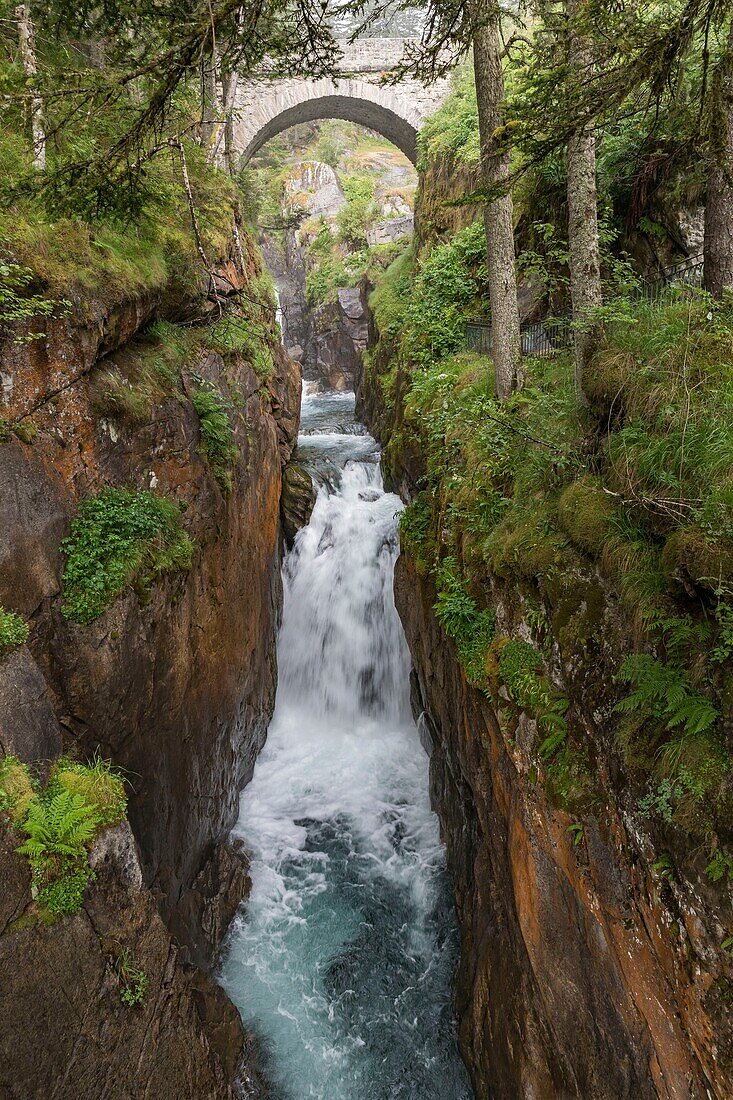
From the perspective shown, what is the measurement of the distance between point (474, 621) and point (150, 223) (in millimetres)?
6592

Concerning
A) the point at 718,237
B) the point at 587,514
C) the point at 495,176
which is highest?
the point at 495,176

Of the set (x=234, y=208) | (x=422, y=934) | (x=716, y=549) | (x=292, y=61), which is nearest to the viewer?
(x=716, y=549)

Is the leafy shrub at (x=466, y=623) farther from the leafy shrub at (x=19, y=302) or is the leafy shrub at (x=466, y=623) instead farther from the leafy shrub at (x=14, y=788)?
the leafy shrub at (x=19, y=302)

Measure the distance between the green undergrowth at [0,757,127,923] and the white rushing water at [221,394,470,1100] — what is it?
4045mm

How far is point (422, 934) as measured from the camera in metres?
7.88

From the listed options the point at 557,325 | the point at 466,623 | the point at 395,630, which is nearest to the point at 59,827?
the point at 466,623

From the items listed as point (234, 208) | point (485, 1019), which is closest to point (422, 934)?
point (485, 1019)

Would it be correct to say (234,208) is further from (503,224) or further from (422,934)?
(422,934)

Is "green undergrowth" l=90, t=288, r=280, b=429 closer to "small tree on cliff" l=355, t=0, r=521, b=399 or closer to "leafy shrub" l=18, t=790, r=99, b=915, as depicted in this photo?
"small tree on cliff" l=355, t=0, r=521, b=399

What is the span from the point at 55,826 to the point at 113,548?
2.70 metres

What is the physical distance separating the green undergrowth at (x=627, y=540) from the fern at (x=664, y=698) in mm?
11

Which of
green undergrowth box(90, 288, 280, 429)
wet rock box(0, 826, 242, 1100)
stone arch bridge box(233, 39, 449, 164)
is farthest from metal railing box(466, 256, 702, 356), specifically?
stone arch bridge box(233, 39, 449, 164)

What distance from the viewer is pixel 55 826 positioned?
4.44 meters

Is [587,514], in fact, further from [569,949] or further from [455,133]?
[455,133]
